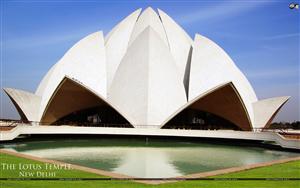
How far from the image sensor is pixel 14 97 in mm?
26828

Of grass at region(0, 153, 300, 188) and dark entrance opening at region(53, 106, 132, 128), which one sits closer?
grass at region(0, 153, 300, 188)

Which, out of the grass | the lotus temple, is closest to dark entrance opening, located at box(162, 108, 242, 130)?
the lotus temple

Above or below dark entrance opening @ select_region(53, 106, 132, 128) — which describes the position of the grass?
below

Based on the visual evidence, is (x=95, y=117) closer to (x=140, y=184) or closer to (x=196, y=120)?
(x=196, y=120)

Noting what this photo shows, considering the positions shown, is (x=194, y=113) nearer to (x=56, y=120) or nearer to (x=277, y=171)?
(x=56, y=120)

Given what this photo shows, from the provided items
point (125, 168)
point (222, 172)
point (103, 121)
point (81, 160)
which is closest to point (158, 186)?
point (222, 172)

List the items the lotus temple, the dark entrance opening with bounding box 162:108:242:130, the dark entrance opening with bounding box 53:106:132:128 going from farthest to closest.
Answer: the dark entrance opening with bounding box 162:108:242:130, the dark entrance opening with bounding box 53:106:132:128, the lotus temple

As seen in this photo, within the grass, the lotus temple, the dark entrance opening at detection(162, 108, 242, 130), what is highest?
the lotus temple

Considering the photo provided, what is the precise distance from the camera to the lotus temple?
87.4 feet

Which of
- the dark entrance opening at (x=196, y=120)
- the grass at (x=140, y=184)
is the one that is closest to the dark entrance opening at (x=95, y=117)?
the dark entrance opening at (x=196, y=120)

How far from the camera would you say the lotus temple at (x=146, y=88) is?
87.4 feet

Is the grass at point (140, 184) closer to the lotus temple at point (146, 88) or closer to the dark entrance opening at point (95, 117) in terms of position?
the lotus temple at point (146, 88)

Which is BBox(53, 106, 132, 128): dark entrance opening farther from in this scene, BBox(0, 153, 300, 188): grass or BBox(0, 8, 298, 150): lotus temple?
BBox(0, 153, 300, 188): grass

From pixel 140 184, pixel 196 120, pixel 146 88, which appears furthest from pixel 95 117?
pixel 140 184
